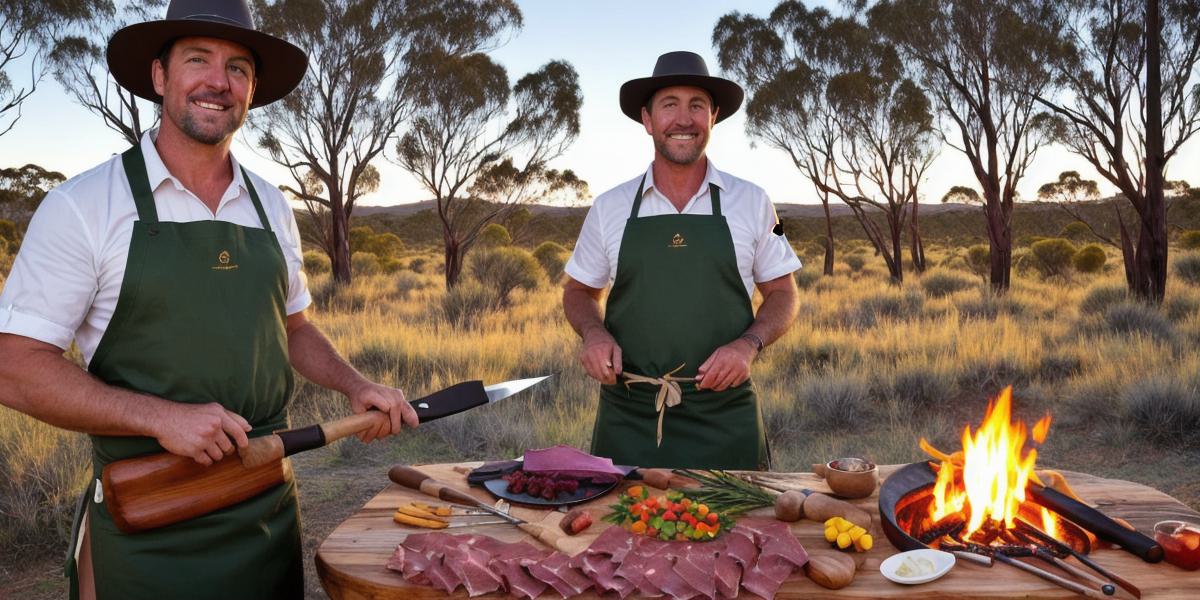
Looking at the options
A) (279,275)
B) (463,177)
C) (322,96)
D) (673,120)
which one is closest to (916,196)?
(463,177)

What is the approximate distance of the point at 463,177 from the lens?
22172 millimetres

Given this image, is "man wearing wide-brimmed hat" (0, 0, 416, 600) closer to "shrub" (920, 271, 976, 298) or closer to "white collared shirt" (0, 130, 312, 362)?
"white collared shirt" (0, 130, 312, 362)

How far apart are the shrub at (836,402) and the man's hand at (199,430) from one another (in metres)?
6.56

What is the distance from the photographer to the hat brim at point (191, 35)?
2.41 meters

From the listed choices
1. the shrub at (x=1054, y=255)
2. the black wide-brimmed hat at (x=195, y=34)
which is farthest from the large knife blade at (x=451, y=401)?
the shrub at (x=1054, y=255)

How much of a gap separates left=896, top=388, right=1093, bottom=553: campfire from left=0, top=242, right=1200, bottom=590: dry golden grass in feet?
14.5

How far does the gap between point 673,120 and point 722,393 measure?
3.77 ft

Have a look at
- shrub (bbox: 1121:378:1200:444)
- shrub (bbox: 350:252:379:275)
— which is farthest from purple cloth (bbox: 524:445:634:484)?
shrub (bbox: 350:252:379:275)

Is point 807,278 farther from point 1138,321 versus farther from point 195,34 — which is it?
point 195,34

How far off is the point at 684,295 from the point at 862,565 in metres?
1.59

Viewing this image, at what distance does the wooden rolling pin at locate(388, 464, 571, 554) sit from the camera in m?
2.21

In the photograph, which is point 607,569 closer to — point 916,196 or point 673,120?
point 673,120

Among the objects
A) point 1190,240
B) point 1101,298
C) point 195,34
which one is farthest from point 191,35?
point 1190,240

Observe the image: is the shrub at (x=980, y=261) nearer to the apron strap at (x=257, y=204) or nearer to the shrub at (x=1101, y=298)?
the shrub at (x=1101, y=298)
